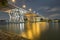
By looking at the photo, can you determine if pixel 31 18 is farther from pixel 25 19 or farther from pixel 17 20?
pixel 25 19

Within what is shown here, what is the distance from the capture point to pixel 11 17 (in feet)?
262

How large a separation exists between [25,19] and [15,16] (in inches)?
428

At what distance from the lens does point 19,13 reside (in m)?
75.4

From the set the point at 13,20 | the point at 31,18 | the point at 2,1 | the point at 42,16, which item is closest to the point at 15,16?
the point at 13,20

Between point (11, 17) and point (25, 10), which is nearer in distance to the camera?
point (25, 10)

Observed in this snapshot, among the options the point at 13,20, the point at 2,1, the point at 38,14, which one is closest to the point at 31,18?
the point at 38,14

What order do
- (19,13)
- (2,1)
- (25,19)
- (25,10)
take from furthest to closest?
(25,19) < (19,13) < (25,10) < (2,1)

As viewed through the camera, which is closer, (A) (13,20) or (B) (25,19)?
(A) (13,20)

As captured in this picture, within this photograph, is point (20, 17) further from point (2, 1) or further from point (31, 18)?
point (2, 1)

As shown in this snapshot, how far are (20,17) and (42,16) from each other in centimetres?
1019

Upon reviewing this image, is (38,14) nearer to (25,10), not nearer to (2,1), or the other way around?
(25,10)

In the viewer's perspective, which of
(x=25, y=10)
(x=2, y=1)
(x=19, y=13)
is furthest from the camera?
(x=19, y=13)

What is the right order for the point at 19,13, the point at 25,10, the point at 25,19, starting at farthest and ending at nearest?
the point at 25,19, the point at 19,13, the point at 25,10

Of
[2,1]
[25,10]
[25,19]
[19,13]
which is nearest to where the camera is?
[2,1]
